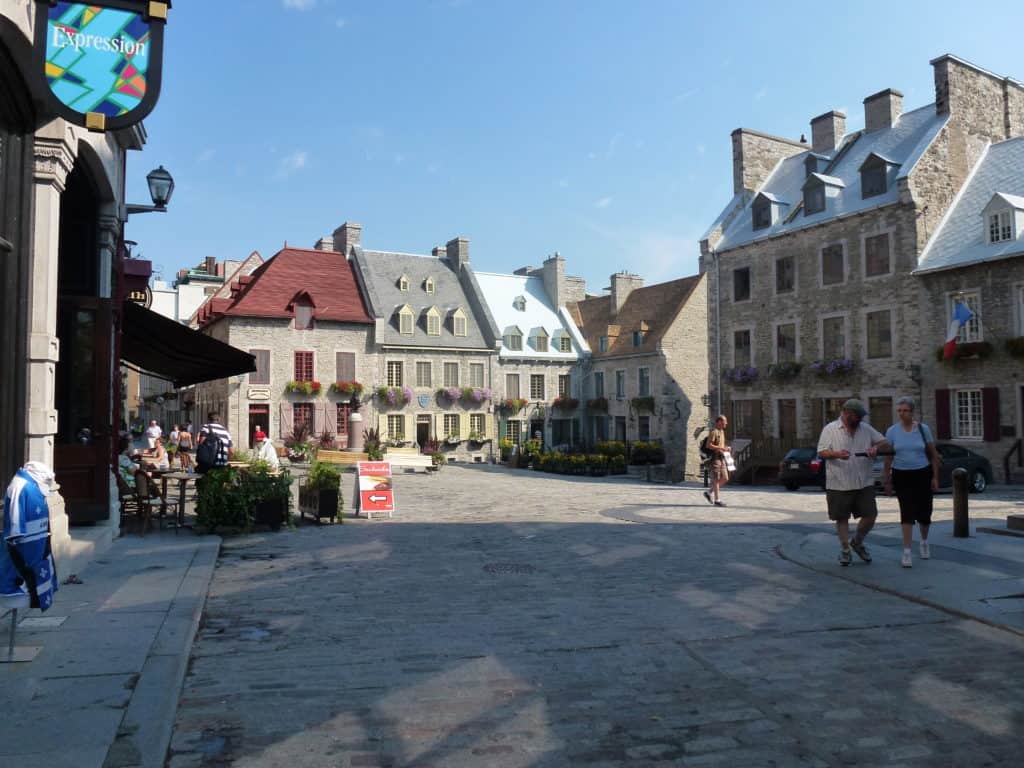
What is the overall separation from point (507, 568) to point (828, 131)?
30.3 metres

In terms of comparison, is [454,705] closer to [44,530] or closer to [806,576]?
[44,530]

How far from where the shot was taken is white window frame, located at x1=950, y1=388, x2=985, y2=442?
76.8 ft

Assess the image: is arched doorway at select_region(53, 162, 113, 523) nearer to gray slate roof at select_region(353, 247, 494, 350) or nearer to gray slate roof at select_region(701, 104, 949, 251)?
gray slate roof at select_region(701, 104, 949, 251)

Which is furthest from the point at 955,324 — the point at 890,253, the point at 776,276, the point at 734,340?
the point at 734,340

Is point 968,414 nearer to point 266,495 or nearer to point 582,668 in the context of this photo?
point 266,495

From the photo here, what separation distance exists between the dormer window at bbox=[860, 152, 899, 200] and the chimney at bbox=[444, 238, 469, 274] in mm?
23079

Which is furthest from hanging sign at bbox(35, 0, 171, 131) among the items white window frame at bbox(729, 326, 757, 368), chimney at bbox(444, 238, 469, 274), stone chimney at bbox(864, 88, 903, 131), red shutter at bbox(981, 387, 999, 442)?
chimney at bbox(444, 238, 469, 274)

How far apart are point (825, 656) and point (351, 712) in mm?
3162

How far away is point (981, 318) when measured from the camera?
926 inches

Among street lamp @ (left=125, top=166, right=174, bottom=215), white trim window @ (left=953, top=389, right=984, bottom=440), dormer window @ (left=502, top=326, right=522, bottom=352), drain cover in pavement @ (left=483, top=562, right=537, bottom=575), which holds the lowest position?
drain cover in pavement @ (left=483, top=562, right=537, bottom=575)

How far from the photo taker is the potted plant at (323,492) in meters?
12.6

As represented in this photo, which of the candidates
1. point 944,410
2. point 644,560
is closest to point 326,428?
point 944,410

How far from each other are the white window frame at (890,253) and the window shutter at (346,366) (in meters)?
23.6

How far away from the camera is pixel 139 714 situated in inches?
164
